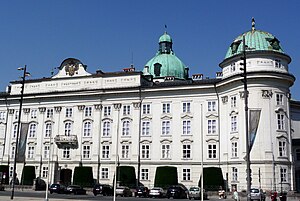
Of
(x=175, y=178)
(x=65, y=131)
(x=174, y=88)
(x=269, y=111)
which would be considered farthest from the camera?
(x=65, y=131)

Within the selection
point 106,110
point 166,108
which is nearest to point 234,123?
point 166,108

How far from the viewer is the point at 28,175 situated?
63844 mm

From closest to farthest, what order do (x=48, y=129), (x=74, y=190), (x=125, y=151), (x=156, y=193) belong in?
(x=156, y=193) → (x=74, y=190) → (x=125, y=151) → (x=48, y=129)

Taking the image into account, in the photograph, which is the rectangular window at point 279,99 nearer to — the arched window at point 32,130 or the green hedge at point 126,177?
the green hedge at point 126,177

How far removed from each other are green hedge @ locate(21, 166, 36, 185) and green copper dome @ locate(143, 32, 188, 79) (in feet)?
99.5

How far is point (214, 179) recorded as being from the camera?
5338 centimetres

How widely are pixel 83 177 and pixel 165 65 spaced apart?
3097 centimetres

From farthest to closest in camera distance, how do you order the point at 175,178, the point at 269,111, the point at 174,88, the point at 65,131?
the point at 65,131
the point at 174,88
the point at 175,178
the point at 269,111

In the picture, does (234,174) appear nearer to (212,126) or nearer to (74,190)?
(212,126)

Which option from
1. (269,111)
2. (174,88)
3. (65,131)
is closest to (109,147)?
(65,131)

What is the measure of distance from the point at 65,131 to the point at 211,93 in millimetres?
25821

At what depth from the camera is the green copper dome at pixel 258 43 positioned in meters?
55.8

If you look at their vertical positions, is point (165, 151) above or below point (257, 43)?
below

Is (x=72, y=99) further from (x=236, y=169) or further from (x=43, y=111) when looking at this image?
(x=236, y=169)
